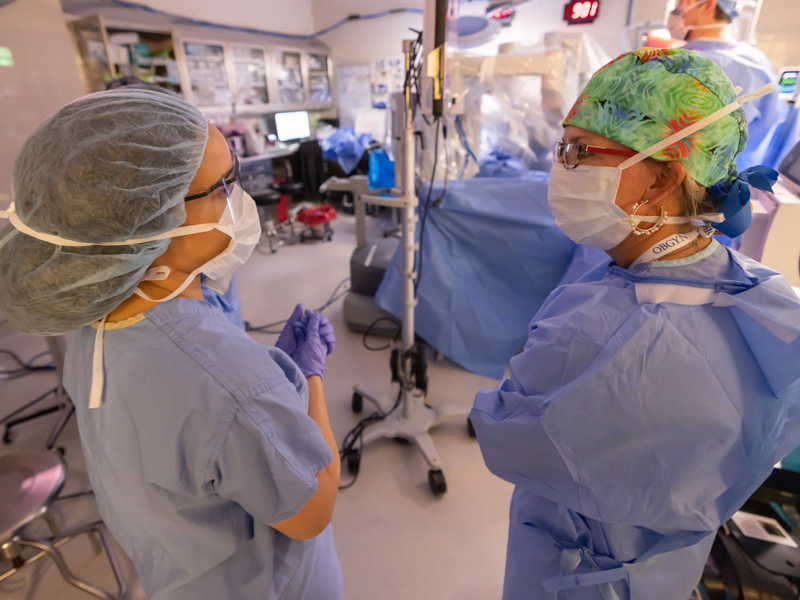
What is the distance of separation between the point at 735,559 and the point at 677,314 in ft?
2.49

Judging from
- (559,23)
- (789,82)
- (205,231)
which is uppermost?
(559,23)

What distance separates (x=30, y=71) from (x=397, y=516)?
2.94 meters

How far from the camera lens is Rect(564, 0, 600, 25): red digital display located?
13.1 feet

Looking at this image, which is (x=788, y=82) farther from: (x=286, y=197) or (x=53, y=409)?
(x=286, y=197)

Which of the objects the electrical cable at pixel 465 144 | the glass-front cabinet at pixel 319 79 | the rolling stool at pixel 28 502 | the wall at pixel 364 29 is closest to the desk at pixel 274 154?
the glass-front cabinet at pixel 319 79

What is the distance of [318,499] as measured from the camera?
67cm

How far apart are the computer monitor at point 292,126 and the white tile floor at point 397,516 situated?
358 cm

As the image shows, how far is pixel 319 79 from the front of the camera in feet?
18.3

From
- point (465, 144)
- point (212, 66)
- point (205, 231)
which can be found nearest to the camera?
point (205, 231)

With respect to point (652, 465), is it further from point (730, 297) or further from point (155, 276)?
point (155, 276)

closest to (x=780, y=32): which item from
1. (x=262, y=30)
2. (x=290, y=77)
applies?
(x=290, y=77)

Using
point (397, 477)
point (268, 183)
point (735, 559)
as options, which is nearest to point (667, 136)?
point (735, 559)

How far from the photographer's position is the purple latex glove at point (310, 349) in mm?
915

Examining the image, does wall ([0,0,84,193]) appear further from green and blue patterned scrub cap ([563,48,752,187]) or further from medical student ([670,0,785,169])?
medical student ([670,0,785,169])
